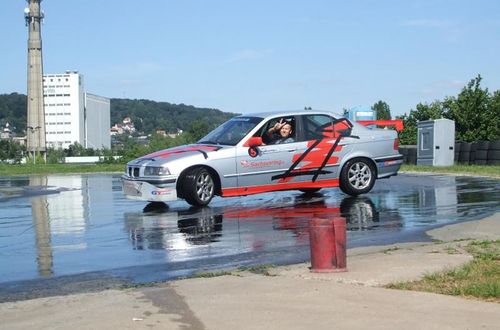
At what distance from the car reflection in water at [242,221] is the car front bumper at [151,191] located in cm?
23

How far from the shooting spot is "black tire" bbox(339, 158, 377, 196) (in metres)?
13.4

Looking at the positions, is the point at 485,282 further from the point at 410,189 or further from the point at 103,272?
the point at 410,189

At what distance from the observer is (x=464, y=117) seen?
39.1 m

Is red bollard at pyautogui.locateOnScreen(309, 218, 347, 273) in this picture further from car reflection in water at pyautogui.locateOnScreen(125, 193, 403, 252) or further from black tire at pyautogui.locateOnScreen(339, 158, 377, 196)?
black tire at pyautogui.locateOnScreen(339, 158, 377, 196)

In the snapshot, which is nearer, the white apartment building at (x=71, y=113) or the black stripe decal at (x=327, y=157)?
the black stripe decal at (x=327, y=157)

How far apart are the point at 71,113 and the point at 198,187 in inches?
3885

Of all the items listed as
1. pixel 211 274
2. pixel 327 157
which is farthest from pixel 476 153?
pixel 211 274

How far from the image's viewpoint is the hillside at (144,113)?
96.6 meters

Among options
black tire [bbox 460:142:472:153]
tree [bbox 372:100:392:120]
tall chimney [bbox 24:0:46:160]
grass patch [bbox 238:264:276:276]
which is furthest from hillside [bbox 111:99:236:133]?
grass patch [bbox 238:264:276:276]

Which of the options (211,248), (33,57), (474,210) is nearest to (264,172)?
(474,210)

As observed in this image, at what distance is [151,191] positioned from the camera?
12.0 meters

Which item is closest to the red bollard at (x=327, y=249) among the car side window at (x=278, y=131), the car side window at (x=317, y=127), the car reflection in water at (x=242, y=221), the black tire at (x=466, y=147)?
the car reflection in water at (x=242, y=221)

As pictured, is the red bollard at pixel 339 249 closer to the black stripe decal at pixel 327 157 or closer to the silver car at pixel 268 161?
the silver car at pixel 268 161

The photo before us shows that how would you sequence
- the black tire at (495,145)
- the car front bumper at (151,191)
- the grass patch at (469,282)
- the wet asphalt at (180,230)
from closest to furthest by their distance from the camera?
the grass patch at (469,282), the wet asphalt at (180,230), the car front bumper at (151,191), the black tire at (495,145)
